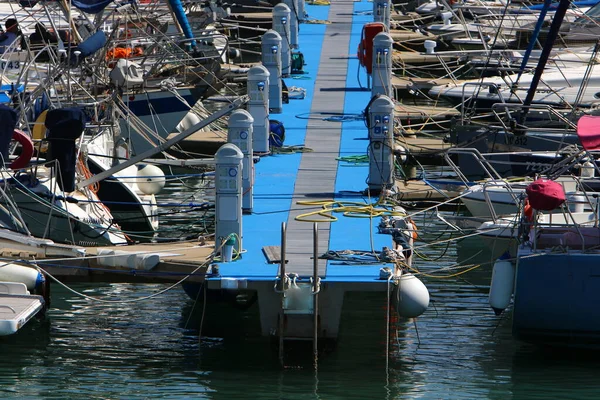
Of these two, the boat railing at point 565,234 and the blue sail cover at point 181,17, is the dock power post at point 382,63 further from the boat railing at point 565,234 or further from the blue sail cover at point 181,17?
the boat railing at point 565,234

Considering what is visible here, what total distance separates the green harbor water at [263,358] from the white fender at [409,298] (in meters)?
0.52

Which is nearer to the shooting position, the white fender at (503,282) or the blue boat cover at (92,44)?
the white fender at (503,282)

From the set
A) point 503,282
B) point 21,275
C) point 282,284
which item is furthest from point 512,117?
point 21,275

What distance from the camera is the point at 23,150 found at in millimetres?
17406

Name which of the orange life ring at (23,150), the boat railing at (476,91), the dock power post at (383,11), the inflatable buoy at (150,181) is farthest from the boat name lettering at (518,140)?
the dock power post at (383,11)

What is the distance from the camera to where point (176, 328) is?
16156 millimetres

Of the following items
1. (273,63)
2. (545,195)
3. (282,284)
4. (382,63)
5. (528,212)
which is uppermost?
(545,195)

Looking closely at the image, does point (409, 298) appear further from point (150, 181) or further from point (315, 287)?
point (150, 181)

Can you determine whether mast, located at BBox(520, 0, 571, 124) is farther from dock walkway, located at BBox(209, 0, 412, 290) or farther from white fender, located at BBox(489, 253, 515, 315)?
white fender, located at BBox(489, 253, 515, 315)

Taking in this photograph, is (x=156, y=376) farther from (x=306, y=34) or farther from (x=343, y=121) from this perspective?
(x=306, y=34)

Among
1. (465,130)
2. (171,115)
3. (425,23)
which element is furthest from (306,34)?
(465,130)

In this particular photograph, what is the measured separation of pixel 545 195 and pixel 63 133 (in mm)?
6408

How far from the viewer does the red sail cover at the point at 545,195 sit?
1416cm

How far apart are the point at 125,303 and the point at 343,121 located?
7.21 m
